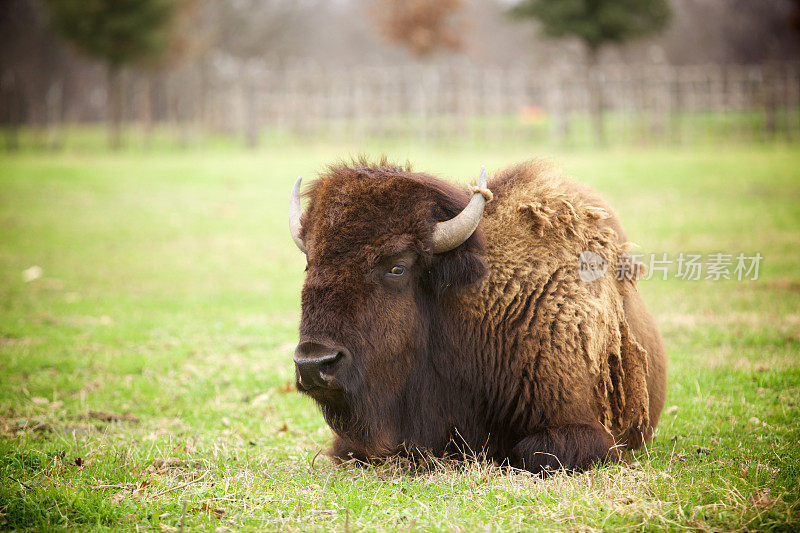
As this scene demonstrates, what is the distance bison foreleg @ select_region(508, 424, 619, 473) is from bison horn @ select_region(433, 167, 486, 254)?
1427mm

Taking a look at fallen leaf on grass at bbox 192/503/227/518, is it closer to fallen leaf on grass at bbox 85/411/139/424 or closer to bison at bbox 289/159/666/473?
bison at bbox 289/159/666/473

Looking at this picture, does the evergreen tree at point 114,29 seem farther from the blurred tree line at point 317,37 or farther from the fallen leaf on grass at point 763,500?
the fallen leaf on grass at point 763,500

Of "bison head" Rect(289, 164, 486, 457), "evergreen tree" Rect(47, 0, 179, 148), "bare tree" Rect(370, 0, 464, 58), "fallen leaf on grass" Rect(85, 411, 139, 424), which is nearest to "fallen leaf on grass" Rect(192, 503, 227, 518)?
"bison head" Rect(289, 164, 486, 457)

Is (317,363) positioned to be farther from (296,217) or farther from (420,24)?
(420,24)

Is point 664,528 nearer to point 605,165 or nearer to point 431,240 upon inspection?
point 431,240

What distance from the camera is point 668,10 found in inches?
1169

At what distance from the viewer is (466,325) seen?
4.91 metres

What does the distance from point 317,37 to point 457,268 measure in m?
60.9

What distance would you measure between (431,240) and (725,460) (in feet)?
8.54

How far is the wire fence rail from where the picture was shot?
27359 millimetres

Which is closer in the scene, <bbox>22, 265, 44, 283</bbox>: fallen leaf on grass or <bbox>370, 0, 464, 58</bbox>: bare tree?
<bbox>22, 265, 44, 283</bbox>: fallen leaf on grass

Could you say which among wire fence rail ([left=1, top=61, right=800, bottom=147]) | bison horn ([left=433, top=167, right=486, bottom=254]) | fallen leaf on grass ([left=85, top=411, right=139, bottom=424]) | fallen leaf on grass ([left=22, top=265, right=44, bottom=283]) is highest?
wire fence rail ([left=1, top=61, right=800, bottom=147])

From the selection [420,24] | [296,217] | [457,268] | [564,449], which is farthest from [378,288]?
[420,24]

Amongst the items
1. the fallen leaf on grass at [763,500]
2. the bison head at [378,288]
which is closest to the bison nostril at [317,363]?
the bison head at [378,288]
